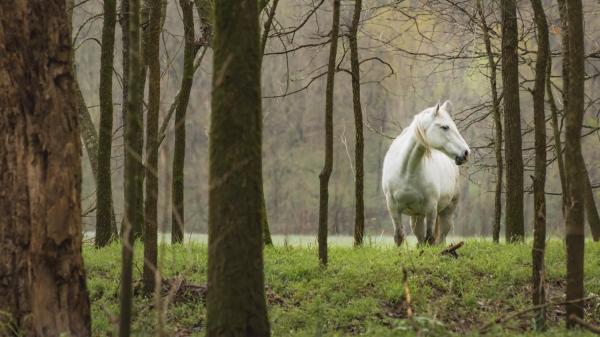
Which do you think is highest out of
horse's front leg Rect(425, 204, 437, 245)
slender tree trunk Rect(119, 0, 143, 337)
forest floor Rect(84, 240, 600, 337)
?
slender tree trunk Rect(119, 0, 143, 337)

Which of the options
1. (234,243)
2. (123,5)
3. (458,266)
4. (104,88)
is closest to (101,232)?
(104,88)

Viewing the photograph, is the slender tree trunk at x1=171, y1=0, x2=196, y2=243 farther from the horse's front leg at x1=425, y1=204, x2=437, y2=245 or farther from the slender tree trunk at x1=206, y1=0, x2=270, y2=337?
the slender tree trunk at x1=206, y1=0, x2=270, y2=337

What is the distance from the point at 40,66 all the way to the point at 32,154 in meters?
0.67

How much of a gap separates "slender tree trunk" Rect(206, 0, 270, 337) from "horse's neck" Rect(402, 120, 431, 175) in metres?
8.35

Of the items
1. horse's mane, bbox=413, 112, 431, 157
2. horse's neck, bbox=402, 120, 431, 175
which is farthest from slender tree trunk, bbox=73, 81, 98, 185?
horse's mane, bbox=413, 112, 431, 157

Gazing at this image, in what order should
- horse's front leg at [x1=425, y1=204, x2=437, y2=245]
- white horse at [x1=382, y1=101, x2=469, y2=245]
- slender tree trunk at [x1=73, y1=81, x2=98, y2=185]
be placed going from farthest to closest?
slender tree trunk at [x1=73, y1=81, x2=98, y2=185] < horse's front leg at [x1=425, y1=204, x2=437, y2=245] < white horse at [x1=382, y1=101, x2=469, y2=245]

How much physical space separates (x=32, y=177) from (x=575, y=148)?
14.3 feet

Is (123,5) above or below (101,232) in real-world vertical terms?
above

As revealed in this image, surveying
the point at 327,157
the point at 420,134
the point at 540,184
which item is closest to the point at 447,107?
the point at 420,134

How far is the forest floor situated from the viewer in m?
6.87

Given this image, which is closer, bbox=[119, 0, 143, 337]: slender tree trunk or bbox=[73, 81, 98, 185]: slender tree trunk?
bbox=[119, 0, 143, 337]: slender tree trunk

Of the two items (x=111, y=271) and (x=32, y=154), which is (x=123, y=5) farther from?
(x=32, y=154)

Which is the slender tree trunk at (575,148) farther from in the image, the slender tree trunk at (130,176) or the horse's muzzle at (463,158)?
the horse's muzzle at (463,158)

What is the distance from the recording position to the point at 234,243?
16.6 ft
